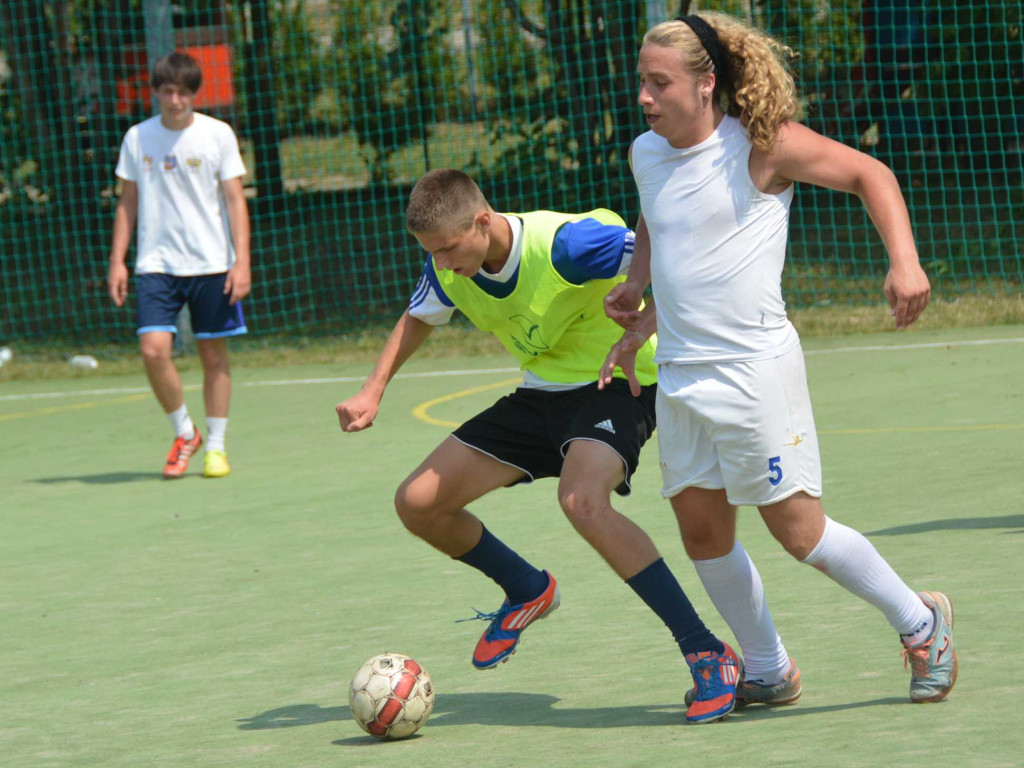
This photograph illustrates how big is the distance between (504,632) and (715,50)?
5.37 feet

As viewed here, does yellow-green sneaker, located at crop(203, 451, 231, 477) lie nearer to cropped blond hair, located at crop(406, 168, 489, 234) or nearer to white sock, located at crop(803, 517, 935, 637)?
cropped blond hair, located at crop(406, 168, 489, 234)

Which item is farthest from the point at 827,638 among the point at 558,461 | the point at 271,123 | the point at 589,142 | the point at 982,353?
the point at 271,123

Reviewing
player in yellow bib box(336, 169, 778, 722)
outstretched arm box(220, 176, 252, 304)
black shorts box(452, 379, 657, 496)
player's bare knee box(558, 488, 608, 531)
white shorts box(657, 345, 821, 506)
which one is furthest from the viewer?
outstretched arm box(220, 176, 252, 304)

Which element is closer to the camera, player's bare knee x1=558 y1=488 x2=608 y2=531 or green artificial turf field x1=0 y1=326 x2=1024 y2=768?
green artificial turf field x1=0 y1=326 x2=1024 y2=768

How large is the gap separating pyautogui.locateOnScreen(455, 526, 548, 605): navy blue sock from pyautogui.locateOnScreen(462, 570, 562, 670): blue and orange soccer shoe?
0.03 m

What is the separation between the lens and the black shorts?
430cm

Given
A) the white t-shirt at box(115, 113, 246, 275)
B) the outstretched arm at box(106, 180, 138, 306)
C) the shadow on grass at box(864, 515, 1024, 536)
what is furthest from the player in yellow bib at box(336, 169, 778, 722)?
the outstretched arm at box(106, 180, 138, 306)

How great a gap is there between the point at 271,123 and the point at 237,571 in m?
11.8

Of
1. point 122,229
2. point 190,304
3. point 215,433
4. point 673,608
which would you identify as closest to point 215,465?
point 215,433

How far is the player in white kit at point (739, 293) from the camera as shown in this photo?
3629 mm

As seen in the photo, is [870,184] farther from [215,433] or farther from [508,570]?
[215,433]

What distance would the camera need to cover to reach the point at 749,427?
3.61m

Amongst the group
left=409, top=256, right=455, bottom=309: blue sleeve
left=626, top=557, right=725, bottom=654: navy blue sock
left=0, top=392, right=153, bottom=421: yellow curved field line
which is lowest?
left=0, top=392, right=153, bottom=421: yellow curved field line

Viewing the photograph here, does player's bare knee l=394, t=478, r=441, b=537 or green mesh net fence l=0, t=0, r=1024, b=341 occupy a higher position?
green mesh net fence l=0, t=0, r=1024, b=341
